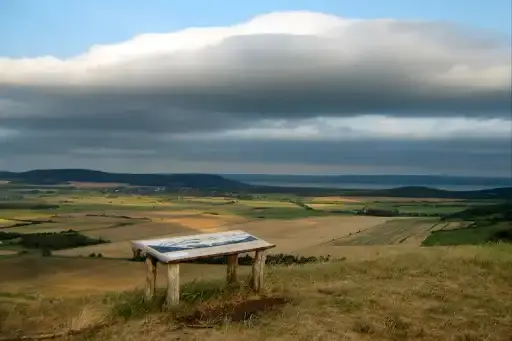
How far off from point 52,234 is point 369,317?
26.2 meters

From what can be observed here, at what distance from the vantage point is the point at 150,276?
8016 mm

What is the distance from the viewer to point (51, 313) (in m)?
8.66

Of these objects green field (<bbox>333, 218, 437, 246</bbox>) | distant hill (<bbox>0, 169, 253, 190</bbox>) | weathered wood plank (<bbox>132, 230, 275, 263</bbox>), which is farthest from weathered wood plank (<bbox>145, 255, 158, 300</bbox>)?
distant hill (<bbox>0, 169, 253, 190</bbox>)

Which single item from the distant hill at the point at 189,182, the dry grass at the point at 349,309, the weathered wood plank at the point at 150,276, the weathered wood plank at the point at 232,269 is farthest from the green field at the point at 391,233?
the distant hill at the point at 189,182

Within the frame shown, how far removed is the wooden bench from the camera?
7645 millimetres

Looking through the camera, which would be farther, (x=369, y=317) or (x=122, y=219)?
(x=122, y=219)

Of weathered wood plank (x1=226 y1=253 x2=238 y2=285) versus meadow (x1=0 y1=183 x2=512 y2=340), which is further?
weathered wood plank (x1=226 y1=253 x2=238 y2=285)

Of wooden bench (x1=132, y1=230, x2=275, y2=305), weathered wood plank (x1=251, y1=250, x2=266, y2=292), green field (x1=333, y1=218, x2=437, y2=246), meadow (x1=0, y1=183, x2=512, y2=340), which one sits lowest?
green field (x1=333, y1=218, x2=437, y2=246)

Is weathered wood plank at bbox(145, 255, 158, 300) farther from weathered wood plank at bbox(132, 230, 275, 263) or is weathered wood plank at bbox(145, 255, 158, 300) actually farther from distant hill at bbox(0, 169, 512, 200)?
distant hill at bbox(0, 169, 512, 200)

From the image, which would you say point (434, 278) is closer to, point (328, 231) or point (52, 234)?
point (52, 234)

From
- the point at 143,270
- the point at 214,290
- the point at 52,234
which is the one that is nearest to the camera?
the point at 214,290

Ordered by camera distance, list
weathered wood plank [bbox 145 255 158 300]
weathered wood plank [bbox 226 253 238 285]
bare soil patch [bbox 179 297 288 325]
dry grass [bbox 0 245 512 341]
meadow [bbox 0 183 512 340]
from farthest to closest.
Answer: weathered wood plank [bbox 226 253 238 285]
weathered wood plank [bbox 145 255 158 300]
bare soil patch [bbox 179 297 288 325]
meadow [bbox 0 183 512 340]
dry grass [bbox 0 245 512 341]

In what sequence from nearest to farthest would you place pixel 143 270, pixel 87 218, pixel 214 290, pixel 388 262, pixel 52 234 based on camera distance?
pixel 214 290 < pixel 388 262 < pixel 143 270 < pixel 52 234 < pixel 87 218

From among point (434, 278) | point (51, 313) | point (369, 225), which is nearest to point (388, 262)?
point (434, 278)
